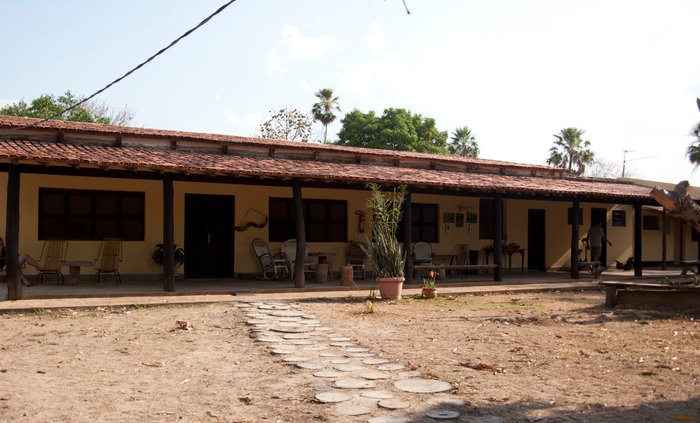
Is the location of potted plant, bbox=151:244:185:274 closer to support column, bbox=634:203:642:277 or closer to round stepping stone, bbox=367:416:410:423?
round stepping stone, bbox=367:416:410:423

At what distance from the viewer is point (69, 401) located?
4875mm

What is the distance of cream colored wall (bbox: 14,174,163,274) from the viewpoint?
12609 millimetres

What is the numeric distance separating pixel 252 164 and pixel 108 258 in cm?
337

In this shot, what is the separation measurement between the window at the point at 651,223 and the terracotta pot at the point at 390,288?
13514mm

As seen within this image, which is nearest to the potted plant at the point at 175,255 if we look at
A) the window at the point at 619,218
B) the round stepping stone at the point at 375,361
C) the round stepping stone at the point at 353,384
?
the round stepping stone at the point at 375,361

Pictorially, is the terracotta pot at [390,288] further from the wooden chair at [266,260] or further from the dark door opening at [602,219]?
the dark door opening at [602,219]

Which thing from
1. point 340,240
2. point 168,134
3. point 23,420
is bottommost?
point 23,420

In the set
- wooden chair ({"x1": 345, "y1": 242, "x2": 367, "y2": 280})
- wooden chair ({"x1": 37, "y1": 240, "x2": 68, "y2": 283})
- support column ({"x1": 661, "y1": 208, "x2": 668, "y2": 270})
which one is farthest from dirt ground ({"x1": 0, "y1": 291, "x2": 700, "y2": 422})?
support column ({"x1": 661, "y1": 208, "x2": 668, "y2": 270})

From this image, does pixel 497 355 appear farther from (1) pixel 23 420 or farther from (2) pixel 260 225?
(2) pixel 260 225

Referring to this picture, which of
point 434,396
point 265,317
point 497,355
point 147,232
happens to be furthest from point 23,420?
point 147,232

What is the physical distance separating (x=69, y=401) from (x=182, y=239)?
9.23 m

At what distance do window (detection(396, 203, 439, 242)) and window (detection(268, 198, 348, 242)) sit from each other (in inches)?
74.8

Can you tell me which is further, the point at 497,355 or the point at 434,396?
the point at 497,355

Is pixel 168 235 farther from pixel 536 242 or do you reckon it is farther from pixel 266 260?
pixel 536 242
